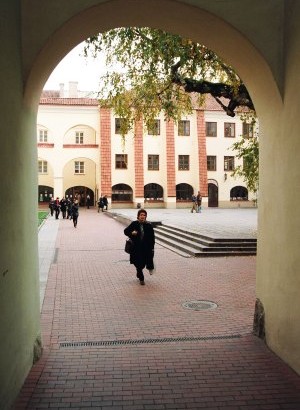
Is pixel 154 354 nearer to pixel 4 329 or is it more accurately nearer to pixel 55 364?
pixel 55 364

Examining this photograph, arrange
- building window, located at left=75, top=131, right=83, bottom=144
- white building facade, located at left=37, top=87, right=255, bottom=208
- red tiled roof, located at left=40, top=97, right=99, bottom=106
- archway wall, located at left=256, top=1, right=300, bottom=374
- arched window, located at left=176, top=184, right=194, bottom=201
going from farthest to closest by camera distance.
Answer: building window, located at left=75, top=131, right=83, bottom=144, arched window, located at left=176, top=184, right=194, bottom=201, white building facade, located at left=37, top=87, right=255, bottom=208, red tiled roof, located at left=40, top=97, right=99, bottom=106, archway wall, located at left=256, top=1, right=300, bottom=374

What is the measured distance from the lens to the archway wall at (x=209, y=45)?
461cm

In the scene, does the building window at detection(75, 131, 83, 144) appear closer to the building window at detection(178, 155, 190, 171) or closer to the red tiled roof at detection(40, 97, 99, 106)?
the red tiled roof at detection(40, 97, 99, 106)

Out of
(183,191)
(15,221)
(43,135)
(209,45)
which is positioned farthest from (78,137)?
(15,221)

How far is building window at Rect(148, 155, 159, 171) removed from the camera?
46.8m

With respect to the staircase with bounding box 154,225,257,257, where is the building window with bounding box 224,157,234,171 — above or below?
above

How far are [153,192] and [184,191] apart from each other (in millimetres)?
3445

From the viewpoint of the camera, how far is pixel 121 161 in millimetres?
46219

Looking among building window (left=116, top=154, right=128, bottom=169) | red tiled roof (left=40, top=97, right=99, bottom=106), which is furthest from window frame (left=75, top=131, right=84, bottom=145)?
building window (left=116, top=154, right=128, bottom=169)

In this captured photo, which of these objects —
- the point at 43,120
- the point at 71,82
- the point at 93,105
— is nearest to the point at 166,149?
the point at 93,105

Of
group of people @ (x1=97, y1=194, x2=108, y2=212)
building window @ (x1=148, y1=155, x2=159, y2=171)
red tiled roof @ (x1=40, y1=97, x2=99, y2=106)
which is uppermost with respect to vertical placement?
red tiled roof @ (x1=40, y1=97, x2=99, y2=106)

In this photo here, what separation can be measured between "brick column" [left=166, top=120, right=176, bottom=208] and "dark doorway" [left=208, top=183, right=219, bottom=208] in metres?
4.68

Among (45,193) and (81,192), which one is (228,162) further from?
(45,193)

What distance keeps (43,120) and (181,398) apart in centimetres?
4266
